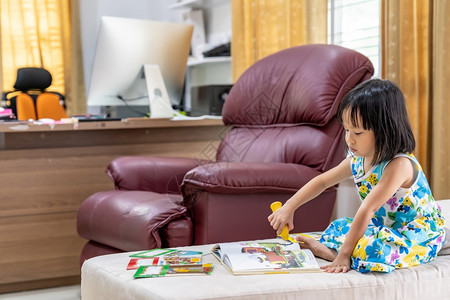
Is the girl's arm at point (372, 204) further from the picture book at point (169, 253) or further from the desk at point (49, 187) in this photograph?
the desk at point (49, 187)

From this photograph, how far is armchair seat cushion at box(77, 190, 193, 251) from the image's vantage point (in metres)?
2.23

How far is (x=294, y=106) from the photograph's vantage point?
2.69 metres

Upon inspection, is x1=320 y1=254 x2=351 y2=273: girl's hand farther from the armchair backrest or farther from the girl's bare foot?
the armchair backrest

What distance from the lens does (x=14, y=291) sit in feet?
9.74

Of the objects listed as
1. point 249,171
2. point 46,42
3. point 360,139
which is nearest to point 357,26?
point 249,171

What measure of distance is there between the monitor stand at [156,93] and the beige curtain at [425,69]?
3.94 ft

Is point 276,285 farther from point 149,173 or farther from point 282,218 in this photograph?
Answer: point 149,173

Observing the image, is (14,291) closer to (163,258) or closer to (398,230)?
(163,258)

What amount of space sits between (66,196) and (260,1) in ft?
5.87

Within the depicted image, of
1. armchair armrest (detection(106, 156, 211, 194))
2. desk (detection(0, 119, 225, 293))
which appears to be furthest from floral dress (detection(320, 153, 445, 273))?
desk (detection(0, 119, 225, 293))

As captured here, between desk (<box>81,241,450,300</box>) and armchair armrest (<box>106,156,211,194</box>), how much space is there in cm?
111

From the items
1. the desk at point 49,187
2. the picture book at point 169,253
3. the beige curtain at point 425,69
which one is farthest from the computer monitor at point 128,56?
the picture book at point 169,253

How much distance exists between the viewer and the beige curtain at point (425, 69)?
100 inches

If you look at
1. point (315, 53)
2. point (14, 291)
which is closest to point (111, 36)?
point (315, 53)
